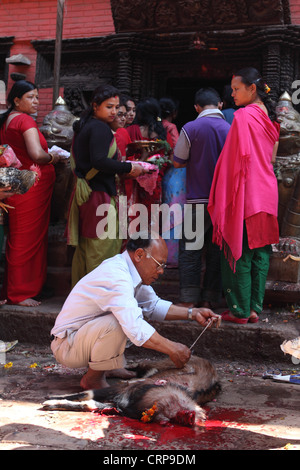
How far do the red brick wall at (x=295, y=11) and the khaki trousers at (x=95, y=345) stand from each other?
5030mm

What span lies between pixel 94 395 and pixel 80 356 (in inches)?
10.8

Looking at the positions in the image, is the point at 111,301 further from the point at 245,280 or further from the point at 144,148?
the point at 144,148

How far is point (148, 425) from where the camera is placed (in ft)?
8.44

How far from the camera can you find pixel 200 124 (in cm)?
395

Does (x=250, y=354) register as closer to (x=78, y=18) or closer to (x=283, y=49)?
(x=283, y=49)

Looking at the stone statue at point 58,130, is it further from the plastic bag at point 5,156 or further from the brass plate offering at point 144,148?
the plastic bag at point 5,156

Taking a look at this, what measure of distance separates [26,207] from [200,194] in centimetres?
140

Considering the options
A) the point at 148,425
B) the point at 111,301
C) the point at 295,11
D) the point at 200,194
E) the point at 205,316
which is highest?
the point at 295,11

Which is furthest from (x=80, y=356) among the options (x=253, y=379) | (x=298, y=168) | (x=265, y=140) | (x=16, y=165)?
(x=298, y=168)

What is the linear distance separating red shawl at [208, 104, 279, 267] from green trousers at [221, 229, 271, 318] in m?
0.11

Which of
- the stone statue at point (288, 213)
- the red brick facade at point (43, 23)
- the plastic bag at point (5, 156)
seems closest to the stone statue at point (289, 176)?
the stone statue at point (288, 213)

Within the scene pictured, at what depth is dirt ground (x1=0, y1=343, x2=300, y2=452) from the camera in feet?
7.52

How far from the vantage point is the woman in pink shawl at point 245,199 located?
3584 mm

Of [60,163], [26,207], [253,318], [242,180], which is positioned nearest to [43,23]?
[60,163]
